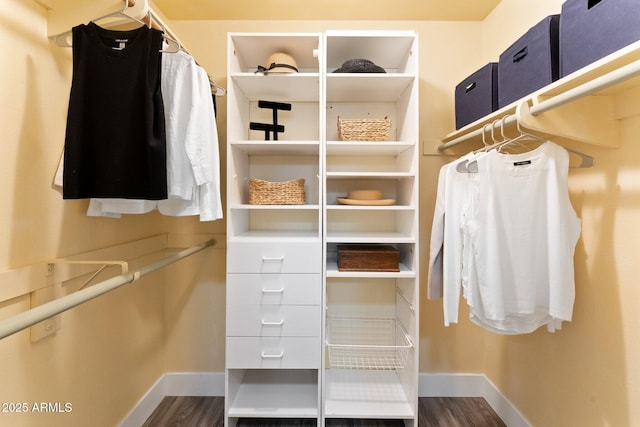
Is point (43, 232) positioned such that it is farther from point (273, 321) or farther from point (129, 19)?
point (273, 321)

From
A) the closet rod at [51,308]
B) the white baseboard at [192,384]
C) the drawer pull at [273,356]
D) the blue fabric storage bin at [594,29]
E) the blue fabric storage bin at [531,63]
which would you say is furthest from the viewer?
the white baseboard at [192,384]

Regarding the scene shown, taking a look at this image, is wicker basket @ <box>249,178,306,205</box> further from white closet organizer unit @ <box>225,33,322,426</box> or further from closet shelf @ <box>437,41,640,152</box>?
closet shelf @ <box>437,41,640,152</box>

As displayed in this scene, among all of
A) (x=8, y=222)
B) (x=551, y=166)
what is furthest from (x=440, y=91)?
(x=8, y=222)

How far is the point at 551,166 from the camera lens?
1.13m

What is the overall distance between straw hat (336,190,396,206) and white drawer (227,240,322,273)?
0.30 m

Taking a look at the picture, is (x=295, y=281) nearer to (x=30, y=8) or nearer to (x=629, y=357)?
(x=629, y=357)

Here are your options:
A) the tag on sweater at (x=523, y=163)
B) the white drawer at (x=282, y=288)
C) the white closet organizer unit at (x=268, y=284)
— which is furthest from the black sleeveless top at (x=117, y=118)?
the tag on sweater at (x=523, y=163)

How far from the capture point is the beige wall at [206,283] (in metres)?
1.04

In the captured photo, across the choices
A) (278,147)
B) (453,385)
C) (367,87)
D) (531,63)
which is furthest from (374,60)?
(453,385)

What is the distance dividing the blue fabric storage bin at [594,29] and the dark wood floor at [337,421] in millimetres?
1858

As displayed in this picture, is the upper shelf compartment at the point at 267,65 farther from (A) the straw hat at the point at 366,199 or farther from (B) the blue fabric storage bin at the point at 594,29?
(B) the blue fabric storage bin at the point at 594,29

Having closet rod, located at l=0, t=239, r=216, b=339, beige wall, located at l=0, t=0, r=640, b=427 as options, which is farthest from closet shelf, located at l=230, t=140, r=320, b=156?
closet rod, located at l=0, t=239, r=216, b=339

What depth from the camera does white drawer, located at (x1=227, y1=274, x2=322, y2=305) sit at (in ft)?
5.28

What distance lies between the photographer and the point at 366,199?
5.69ft
